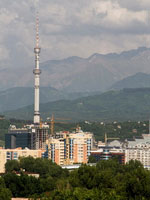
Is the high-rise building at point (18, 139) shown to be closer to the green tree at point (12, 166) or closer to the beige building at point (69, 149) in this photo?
the beige building at point (69, 149)

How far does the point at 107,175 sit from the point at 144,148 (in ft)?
327

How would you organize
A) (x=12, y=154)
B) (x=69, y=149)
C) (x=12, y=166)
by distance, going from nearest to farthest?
1. (x=12, y=166)
2. (x=12, y=154)
3. (x=69, y=149)

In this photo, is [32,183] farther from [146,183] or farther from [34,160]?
[34,160]

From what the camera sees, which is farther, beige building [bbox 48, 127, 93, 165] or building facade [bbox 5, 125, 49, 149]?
building facade [bbox 5, 125, 49, 149]

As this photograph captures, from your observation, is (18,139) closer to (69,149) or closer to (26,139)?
(26,139)

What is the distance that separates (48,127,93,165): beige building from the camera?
158 meters

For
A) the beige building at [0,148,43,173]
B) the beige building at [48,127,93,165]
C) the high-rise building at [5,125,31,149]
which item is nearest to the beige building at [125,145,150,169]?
the beige building at [48,127,93,165]

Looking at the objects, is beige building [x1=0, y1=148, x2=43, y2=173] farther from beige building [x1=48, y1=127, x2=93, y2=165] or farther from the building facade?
the building facade

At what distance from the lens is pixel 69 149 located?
16138 centimetres

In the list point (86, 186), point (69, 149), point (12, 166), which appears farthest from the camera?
point (69, 149)

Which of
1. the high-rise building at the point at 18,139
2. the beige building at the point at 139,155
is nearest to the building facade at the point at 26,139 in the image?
the high-rise building at the point at 18,139

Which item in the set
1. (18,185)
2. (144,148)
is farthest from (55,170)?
(144,148)

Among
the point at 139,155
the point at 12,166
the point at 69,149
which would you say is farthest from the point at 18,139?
the point at 12,166

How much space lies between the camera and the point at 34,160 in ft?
407
